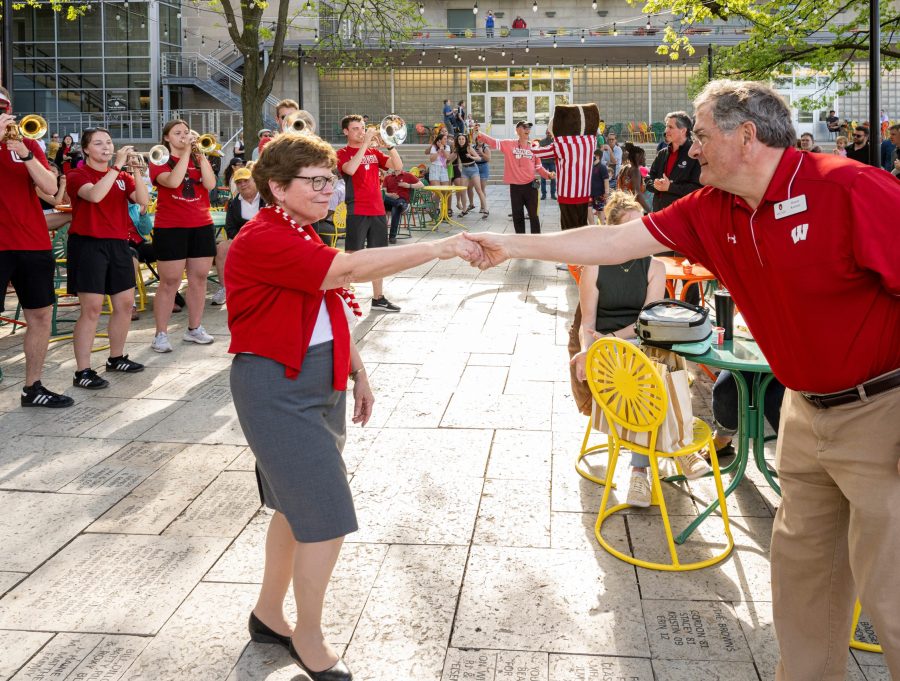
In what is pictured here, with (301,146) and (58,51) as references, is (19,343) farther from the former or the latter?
(58,51)

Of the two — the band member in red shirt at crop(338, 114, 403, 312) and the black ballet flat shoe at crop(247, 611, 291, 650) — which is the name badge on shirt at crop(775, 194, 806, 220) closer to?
the black ballet flat shoe at crop(247, 611, 291, 650)

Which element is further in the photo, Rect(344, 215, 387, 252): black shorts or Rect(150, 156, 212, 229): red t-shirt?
Rect(344, 215, 387, 252): black shorts

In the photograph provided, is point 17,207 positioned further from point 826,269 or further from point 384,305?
point 826,269

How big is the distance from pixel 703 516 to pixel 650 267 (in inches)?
50.5

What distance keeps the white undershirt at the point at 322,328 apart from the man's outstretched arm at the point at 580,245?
47 centimetres

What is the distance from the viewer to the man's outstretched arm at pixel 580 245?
2711 millimetres

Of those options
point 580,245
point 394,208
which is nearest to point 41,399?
point 580,245

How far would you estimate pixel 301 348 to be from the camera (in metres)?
2.55

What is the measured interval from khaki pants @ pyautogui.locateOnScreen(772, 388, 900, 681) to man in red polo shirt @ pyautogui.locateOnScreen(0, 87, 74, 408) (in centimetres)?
443

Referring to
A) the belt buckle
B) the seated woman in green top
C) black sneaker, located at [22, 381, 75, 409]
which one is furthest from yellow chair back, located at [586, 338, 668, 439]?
black sneaker, located at [22, 381, 75, 409]

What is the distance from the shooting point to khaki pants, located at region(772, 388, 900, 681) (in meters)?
2.21

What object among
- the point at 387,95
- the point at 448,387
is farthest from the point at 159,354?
the point at 387,95

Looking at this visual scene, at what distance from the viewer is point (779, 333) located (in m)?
2.33

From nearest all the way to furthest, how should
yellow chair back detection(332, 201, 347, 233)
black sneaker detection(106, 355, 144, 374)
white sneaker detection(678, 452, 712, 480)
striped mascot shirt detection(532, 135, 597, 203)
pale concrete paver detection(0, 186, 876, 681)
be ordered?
pale concrete paver detection(0, 186, 876, 681)
white sneaker detection(678, 452, 712, 480)
black sneaker detection(106, 355, 144, 374)
striped mascot shirt detection(532, 135, 597, 203)
yellow chair back detection(332, 201, 347, 233)
